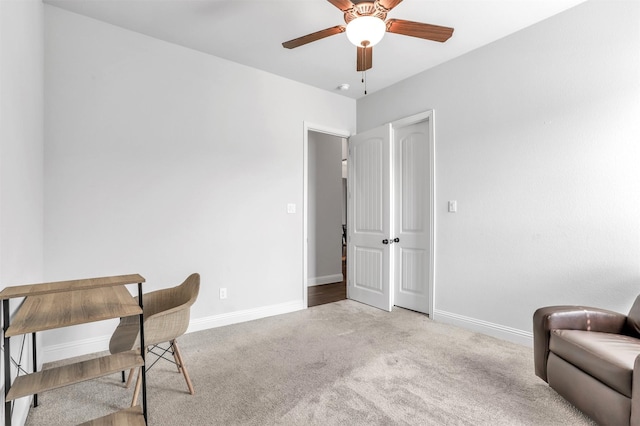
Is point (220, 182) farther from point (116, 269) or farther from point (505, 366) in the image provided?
point (505, 366)

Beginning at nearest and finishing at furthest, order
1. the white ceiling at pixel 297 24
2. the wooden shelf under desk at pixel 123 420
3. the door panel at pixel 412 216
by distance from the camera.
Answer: the wooden shelf under desk at pixel 123 420
the white ceiling at pixel 297 24
the door panel at pixel 412 216

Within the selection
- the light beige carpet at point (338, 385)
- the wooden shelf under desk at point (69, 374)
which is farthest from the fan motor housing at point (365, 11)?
the light beige carpet at point (338, 385)

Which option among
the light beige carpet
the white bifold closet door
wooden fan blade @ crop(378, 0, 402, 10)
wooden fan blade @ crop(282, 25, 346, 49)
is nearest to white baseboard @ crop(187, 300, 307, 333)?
the light beige carpet

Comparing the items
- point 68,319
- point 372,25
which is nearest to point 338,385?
point 68,319

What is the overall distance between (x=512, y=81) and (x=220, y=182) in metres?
2.97

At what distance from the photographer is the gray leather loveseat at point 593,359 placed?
1.53 m

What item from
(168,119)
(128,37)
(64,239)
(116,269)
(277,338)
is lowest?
(277,338)

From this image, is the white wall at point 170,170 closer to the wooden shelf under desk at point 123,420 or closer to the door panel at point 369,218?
the door panel at point 369,218

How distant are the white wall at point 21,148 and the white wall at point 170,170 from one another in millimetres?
174

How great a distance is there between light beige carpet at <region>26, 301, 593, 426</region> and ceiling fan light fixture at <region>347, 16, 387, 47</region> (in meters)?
2.20

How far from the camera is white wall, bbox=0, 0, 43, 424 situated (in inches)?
58.7

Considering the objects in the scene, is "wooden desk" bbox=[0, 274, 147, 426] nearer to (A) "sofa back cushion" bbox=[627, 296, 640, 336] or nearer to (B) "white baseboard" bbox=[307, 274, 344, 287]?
(A) "sofa back cushion" bbox=[627, 296, 640, 336]

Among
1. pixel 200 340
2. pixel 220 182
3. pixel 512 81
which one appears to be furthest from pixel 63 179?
Answer: pixel 512 81

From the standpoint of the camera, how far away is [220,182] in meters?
3.34
